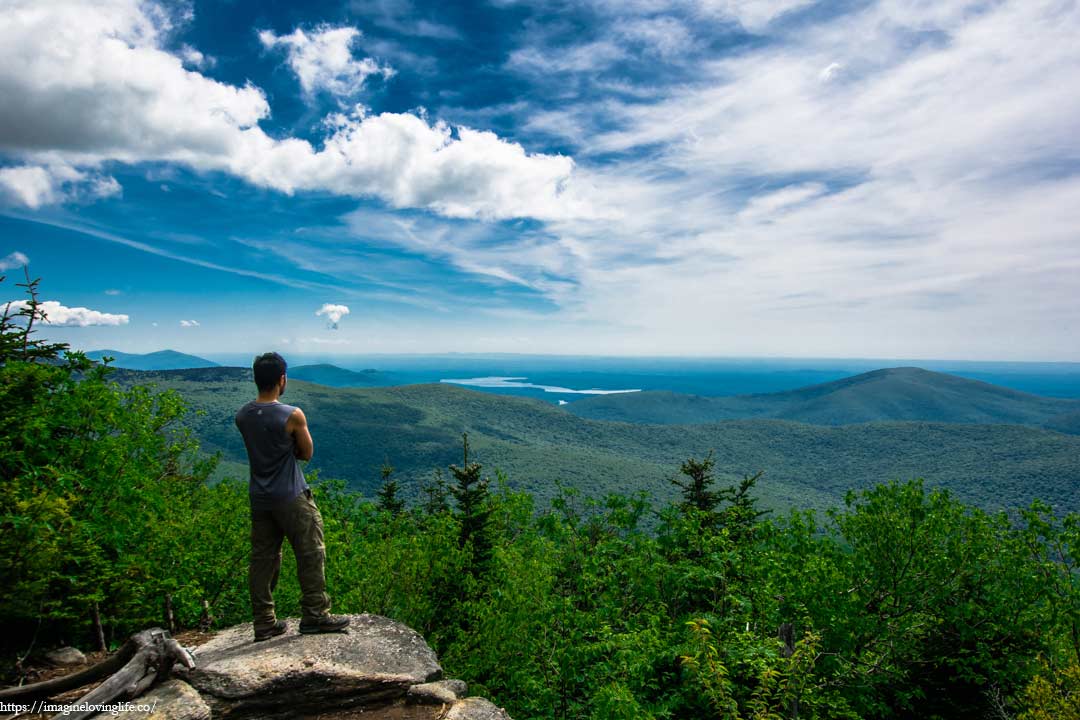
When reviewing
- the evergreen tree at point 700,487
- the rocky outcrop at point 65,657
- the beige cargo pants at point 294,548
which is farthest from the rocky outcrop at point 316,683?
the evergreen tree at point 700,487

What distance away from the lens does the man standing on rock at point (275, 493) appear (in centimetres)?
653

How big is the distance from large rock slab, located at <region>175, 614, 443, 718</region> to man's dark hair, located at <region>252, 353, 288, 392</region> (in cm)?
370

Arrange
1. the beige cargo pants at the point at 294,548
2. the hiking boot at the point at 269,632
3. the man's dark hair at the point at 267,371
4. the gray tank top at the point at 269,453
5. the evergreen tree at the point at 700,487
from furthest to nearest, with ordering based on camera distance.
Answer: the evergreen tree at the point at 700,487, the hiking boot at the point at 269,632, the beige cargo pants at the point at 294,548, the man's dark hair at the point at 267,371, the gray tank top at the point at 269,453

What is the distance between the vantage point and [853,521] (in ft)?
49.3

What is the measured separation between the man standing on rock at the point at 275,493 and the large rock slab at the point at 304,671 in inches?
22.1

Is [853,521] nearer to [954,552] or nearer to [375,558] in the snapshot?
[954,552]

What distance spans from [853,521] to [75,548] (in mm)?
18908

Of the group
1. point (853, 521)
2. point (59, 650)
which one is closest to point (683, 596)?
point (853, 521)

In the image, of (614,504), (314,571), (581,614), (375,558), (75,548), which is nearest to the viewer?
(314,571)

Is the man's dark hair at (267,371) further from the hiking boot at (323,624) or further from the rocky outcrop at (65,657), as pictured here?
the rocky outcrop at (65,657)

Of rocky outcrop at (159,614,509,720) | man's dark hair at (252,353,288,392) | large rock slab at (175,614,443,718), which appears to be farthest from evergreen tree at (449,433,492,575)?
man's dark hair at (252,353,288,392)

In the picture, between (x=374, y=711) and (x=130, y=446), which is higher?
(x=130, y=446)

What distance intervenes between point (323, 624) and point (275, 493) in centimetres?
239

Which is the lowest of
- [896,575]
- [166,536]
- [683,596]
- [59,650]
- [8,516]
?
[683,596]
